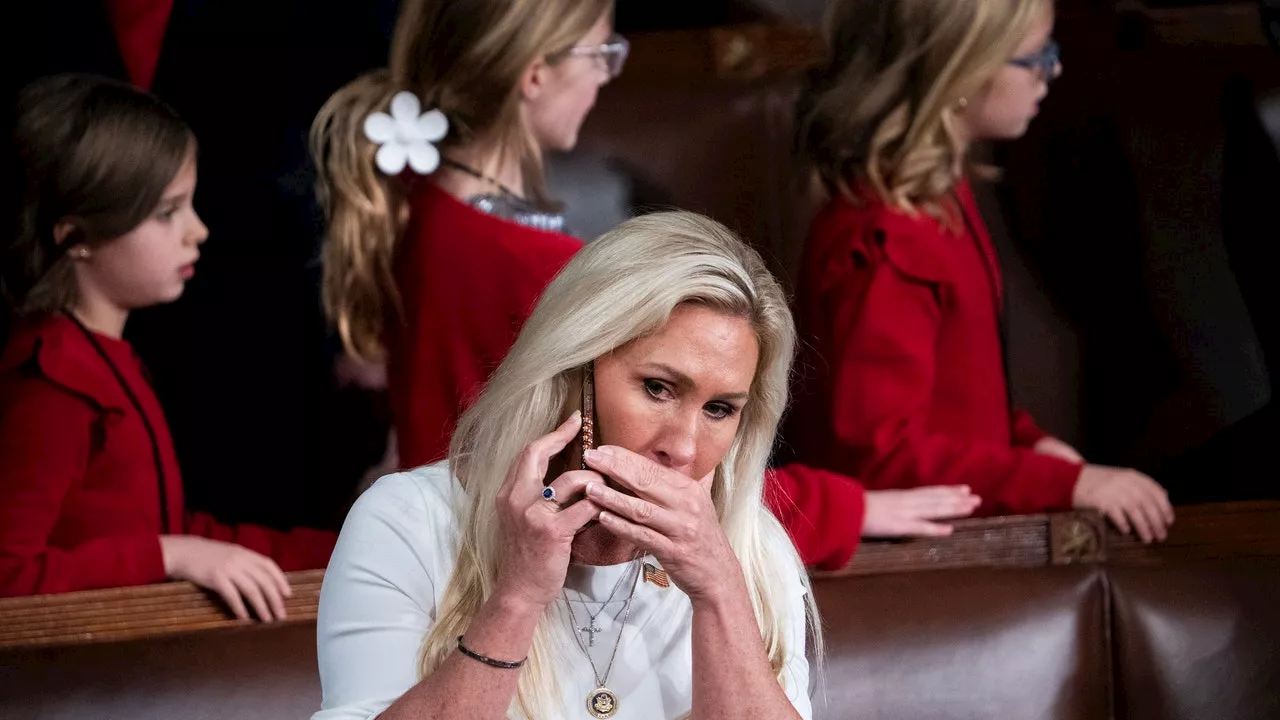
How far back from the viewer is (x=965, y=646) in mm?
1615

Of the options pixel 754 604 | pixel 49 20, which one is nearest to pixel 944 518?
pixel 754 604

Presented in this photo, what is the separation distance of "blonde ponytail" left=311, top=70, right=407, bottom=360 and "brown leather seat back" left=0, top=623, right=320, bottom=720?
0.58m

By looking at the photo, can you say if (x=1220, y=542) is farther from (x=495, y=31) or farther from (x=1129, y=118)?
(x=495, y=31)

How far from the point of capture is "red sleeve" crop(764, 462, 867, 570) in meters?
1.71

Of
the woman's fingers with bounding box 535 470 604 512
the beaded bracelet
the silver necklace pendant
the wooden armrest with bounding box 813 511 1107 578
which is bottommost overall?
the wooden armrest with bounding box 813 511 1107 578

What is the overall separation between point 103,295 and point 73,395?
14 cm

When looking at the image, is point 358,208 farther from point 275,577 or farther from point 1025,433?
point 1025,433

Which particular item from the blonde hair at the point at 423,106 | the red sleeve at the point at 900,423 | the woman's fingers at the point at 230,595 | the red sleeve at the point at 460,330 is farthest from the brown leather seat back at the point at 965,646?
the blonde hair at the point at 423,106

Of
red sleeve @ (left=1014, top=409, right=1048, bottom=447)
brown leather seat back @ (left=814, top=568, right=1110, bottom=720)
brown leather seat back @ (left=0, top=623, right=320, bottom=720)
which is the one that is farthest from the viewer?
red sleeve @ (left=1014, top=409, right=1048, bottom=447)

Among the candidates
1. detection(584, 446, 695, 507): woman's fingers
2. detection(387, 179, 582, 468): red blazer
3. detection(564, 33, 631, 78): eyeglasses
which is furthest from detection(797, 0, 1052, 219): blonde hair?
detection(584, 446, 695, 507): woman's fingers

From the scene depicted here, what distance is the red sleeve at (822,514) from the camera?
171cm

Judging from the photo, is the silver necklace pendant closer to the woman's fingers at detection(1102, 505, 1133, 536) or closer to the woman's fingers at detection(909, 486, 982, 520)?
the woman's fingers at detection(909, 486, 982, 520)

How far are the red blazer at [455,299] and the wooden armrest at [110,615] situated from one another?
1.06ft

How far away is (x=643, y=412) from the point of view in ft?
3.99
